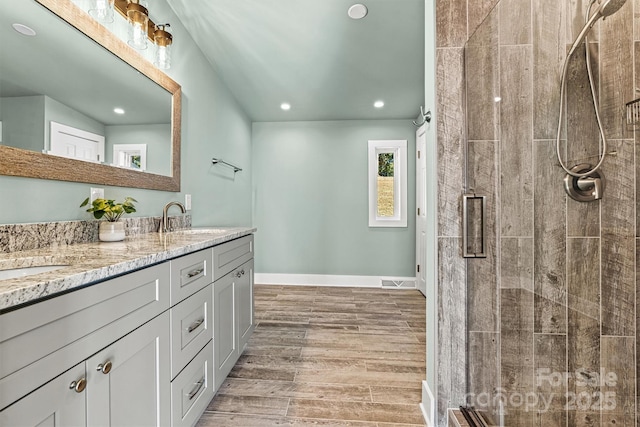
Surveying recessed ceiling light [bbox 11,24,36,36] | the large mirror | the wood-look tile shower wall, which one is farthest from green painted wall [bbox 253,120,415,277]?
recessed ceiling light [bbox 11,24,36,36]

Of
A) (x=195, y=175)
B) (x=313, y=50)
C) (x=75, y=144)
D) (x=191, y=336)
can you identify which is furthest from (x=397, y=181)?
(x=75, y=144)

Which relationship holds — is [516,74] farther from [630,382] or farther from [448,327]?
[630,382]

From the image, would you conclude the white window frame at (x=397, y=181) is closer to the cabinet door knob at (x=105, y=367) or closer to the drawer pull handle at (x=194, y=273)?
the drawer pull handle at (x=194, y=273)

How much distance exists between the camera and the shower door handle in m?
1.33

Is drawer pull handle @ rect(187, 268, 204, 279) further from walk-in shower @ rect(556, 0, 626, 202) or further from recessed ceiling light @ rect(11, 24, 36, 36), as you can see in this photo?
walk-in shower @ rect(556, 0, 626, 202)

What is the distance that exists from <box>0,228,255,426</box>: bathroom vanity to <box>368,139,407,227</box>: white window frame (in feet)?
9.08

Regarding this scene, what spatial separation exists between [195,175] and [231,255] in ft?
3.55

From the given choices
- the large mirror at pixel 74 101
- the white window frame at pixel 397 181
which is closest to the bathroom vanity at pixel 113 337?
the large mirror at pixel 74 101

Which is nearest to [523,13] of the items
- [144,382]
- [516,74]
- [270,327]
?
[516,74]

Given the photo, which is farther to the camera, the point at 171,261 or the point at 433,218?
the point at 433,218

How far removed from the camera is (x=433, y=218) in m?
1.44

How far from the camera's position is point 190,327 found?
123 cm

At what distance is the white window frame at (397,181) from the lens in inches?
155

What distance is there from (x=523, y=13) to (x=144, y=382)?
6.57 ft
